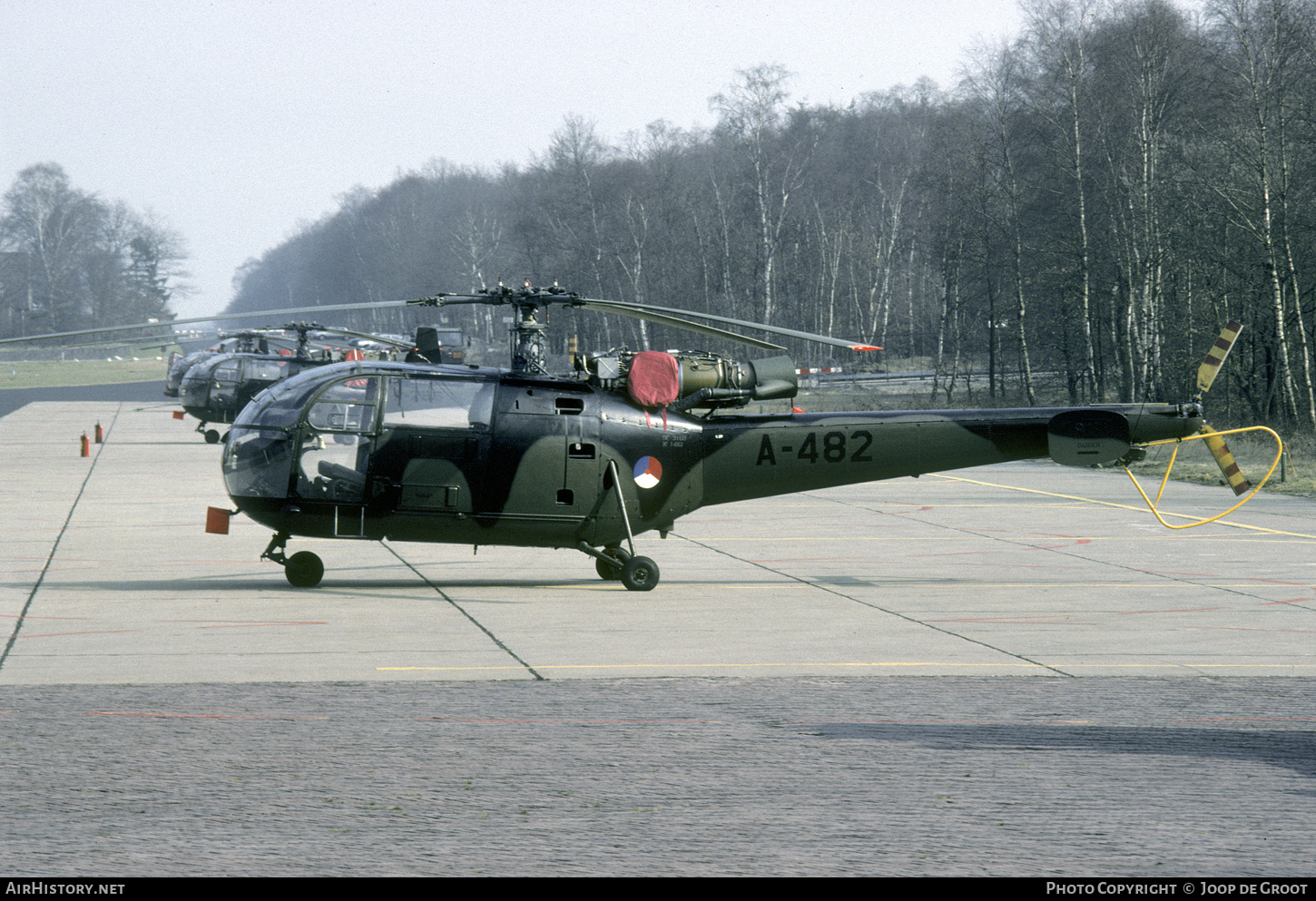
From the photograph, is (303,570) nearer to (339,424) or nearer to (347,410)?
(339,424)

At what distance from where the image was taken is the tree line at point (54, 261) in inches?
5059

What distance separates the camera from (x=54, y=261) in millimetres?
130375

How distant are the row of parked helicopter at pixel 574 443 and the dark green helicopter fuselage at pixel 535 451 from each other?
17mm

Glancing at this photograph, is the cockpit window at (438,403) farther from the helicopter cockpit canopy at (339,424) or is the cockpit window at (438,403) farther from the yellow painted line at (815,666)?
the yellow painted line at (815,666)

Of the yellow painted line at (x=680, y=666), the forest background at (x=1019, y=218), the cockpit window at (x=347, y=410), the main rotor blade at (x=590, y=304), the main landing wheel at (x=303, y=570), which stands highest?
the forest background at (x=1019, y=218)

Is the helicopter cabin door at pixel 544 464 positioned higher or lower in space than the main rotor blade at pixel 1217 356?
Result: lower

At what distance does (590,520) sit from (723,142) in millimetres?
70921

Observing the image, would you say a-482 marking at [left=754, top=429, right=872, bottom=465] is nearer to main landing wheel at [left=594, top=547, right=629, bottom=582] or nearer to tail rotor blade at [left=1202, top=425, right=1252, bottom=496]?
main landing wheel at [left=594, top=547, right=629, bottom=582]

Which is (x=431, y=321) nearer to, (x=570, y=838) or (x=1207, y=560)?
(x=1207, y=560)

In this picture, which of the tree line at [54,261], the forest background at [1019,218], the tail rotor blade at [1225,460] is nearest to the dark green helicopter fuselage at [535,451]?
the tail rotor blade at [1225,460]

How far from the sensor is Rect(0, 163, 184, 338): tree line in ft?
422

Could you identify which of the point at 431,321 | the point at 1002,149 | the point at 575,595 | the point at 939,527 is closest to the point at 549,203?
the point at 1002,149

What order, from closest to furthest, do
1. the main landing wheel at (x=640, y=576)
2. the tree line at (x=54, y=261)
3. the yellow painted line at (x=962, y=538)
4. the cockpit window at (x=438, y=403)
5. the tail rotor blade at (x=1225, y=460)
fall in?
the cockpit window at (x=438, y=403) → the main landing wheel at (x=640, y=576) → the tail rotor blade at (x=1225, y=460) → the yellow painted line at (x=962, y=538) → the tree line at (x=54, y=261)

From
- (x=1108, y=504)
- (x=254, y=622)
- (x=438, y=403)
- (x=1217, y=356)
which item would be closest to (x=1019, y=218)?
(x=1108, y=504)
